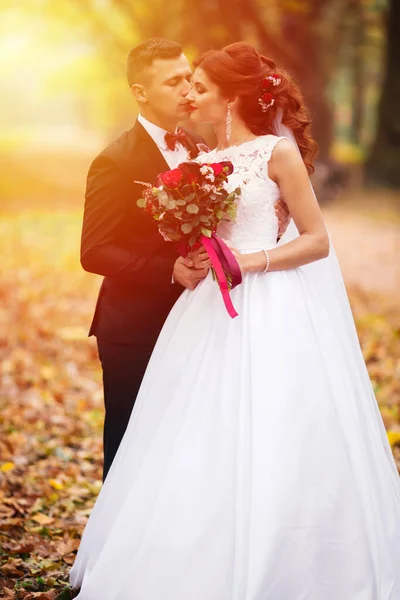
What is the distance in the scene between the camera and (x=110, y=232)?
4.11 metres

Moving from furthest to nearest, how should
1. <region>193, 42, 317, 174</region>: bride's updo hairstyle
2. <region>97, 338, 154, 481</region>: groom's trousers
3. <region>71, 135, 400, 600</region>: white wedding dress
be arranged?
<region>97, 338, 154, 481</region>: groom's trousers
<region>193, 42, 317, 174</region>: bride's updo hairstyle
<region>71, 135, 400, 600</region>: white wedding dress

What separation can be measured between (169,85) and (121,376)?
4.93ft

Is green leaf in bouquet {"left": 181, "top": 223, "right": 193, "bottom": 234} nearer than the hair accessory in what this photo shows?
Yes

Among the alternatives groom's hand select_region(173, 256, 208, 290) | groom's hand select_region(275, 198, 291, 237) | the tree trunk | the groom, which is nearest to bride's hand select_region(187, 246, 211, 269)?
groom's hand select_region(173, 256, 208, 290)

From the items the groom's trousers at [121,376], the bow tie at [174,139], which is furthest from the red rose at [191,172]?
the groom's trousers at [121,376]

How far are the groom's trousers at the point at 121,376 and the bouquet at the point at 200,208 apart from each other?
35.8 inches

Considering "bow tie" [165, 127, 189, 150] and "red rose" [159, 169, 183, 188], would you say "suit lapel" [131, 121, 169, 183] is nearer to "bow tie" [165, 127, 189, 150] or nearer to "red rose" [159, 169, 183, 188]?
"bow tie" [165, 127, 189, 150]

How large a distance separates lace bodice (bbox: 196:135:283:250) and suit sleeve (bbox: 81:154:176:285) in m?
0.41

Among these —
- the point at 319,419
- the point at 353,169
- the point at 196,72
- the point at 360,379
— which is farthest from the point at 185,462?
the point at 353,169

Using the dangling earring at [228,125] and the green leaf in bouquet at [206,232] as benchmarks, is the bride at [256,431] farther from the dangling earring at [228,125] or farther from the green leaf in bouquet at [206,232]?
the green leaf in bouquet at [206,232]

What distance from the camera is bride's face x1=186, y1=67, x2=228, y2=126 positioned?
384 cm

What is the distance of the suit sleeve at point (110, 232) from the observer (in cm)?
407

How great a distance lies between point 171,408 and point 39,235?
13.6m

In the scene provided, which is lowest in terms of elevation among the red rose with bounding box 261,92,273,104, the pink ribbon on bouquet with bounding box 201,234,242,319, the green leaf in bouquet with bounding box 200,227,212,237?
the pink ribbon on bouquet with bounding box 201,234,242,319
